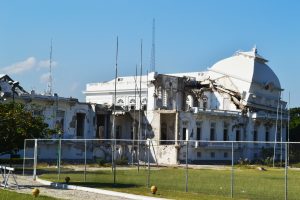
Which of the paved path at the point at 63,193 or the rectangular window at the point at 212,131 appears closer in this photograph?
the paved path at the point at 63,193

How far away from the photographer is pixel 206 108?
3103 inches

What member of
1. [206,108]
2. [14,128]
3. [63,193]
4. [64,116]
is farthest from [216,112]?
[63,193]

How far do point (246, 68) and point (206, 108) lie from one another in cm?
1089

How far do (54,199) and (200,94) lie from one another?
201ft

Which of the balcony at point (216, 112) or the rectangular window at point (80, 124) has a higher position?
the balcony at point (216, 112)

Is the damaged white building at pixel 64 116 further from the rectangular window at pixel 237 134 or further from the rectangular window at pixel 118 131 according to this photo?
the rectangular window at pixel 237 134

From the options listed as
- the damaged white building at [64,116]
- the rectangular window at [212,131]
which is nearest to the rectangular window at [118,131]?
the damaged white building at [64,116]

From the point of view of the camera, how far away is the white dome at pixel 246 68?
84375 mm

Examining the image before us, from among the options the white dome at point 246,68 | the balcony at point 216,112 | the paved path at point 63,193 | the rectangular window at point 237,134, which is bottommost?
the paved path at point 63,193

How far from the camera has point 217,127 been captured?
3036 inches

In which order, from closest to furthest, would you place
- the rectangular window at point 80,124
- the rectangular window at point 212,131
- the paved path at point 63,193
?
the paved path at point 63,193, the rectangular window at point 80,124, the rectangular window at point 212,131

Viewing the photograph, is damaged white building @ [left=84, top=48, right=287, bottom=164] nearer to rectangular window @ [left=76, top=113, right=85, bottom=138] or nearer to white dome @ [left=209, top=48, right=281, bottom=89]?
white dome @ [left=209, top=48, right=281, bottom=89]

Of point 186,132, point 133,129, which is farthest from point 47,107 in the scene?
point 186,132

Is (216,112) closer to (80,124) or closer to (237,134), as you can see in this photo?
(237,134)
